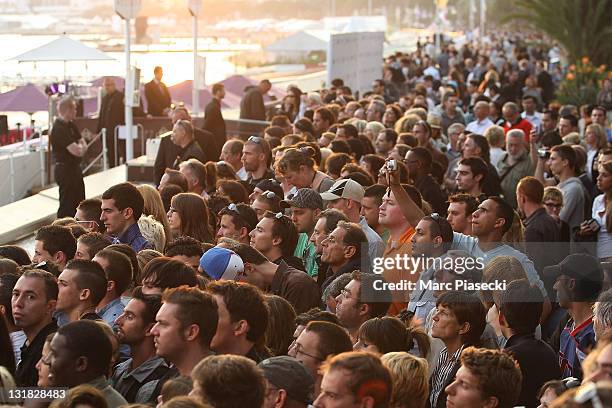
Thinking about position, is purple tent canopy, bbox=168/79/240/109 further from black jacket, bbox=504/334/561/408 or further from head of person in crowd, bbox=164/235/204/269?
black jacket, bbox=504/334/561/408

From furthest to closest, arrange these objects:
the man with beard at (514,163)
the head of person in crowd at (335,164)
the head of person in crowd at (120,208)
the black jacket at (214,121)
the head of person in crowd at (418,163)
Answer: the black jacket at (214,121), the man with beard at (514,163), the head of person in crowd at (418,163), the head of person in crowd at (335,164), the head of person in crowd at (120,208)

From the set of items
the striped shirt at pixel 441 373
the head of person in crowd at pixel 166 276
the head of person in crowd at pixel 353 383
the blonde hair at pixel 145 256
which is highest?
the head of person in crowd at pixel 353 383

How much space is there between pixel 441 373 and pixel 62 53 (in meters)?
17.3

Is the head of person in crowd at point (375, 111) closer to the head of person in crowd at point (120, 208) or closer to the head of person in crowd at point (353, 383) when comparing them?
the head of person in crowd at point (120, 208)

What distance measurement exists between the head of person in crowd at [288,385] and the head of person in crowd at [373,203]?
4.29 m

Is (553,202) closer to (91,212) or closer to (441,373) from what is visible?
(91,212)

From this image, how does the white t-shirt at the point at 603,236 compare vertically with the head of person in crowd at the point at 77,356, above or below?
below

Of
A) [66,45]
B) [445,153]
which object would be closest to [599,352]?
[445,153]

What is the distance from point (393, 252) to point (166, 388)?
11.3 ft

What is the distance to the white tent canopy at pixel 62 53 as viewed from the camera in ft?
73.4

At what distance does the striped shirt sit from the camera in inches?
252

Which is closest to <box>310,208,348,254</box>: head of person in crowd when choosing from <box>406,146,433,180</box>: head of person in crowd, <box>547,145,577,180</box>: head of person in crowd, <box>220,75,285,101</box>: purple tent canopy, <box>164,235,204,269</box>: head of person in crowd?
<box>164,235,204,269</box>: head of person in crowd

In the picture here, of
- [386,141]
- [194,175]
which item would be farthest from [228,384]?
[386,141]

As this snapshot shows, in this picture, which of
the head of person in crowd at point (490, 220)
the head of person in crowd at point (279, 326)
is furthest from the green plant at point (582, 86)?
the head of person in crowd at point (279, 326)
